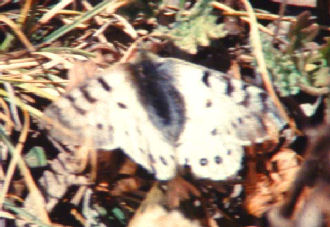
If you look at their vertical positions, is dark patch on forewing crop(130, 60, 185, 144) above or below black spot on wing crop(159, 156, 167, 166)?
above

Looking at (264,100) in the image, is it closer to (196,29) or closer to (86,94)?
(196,29)

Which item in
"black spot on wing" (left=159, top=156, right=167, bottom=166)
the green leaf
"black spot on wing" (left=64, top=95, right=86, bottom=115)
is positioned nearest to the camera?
"black spot on wing" (left=159, top=156, right=167, bottom=166)

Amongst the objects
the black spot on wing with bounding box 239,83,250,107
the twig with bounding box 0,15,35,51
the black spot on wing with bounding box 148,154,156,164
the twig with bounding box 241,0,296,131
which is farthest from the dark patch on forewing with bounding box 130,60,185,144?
the twig with bounding box 0,15,35,51

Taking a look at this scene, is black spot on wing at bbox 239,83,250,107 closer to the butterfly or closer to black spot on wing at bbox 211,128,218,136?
the butterfly

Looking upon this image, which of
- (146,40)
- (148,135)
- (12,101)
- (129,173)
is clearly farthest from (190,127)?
(12,101)

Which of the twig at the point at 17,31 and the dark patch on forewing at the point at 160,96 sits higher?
the twig at the point at 17,31

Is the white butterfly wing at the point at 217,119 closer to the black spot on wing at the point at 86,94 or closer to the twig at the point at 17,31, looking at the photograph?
the black spot on wing at the point at 86,94

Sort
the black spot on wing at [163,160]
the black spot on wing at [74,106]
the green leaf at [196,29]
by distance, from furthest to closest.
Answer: the green leaf at [196,29] < the black spot on wing at [74,106] < the black spot on wing at [163,160]

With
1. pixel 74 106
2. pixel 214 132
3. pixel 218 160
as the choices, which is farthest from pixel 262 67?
pixel 74 106

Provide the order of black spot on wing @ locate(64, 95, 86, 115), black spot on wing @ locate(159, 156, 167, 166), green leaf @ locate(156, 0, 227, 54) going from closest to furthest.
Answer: black spot on wing @ locate(159, 156, 167, 166)
black spot on wing @ locate(64, 95, 86, 115)
green leaf @ locate(156, 0, 227, 54)

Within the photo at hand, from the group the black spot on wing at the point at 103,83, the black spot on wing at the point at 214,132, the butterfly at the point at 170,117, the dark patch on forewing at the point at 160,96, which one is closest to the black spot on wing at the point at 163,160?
the butterfly at the point at 170,117
